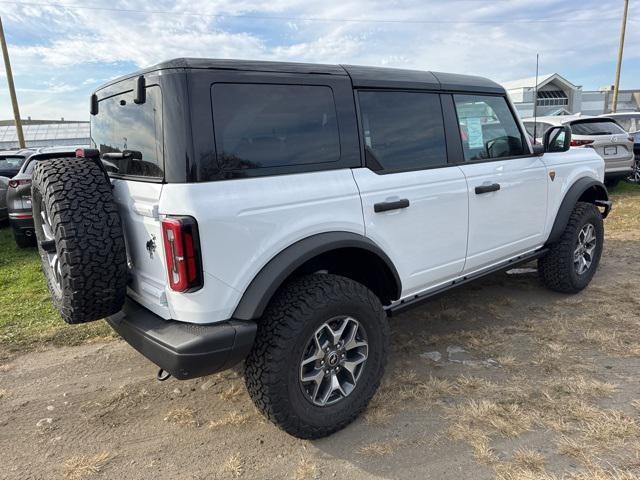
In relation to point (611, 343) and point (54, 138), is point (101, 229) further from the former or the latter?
point (54, 138)

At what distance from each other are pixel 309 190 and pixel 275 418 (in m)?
1.18

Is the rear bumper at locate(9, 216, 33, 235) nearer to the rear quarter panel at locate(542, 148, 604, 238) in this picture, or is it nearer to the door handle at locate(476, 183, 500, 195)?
the door handle at locate(476, 183, 500, 195)

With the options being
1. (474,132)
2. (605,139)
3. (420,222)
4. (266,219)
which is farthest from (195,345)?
(605,139)

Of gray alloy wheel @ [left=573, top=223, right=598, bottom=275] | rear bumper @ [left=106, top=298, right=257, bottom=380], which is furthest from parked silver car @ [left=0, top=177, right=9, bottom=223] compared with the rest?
gray alloy wheel @ [left=573, top=223, right=598, bottom=275]

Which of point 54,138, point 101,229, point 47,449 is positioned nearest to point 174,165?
point 101,229

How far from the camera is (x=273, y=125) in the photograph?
243 centimetres

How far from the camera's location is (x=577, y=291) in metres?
4.56

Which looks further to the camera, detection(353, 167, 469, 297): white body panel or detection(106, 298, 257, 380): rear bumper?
detection(353, 167, 469, 297): white body panel

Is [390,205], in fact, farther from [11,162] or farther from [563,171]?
[11,162]

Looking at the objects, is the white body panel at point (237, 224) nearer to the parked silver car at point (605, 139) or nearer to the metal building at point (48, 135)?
the parked silver car at point (605, 139)

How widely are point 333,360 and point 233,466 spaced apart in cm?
74

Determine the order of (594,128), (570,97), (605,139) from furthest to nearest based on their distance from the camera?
(570,97) < (594,128) < (605,139)

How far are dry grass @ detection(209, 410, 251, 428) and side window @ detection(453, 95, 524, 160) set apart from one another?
7.60 ft

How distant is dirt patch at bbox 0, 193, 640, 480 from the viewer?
241 centimetres
